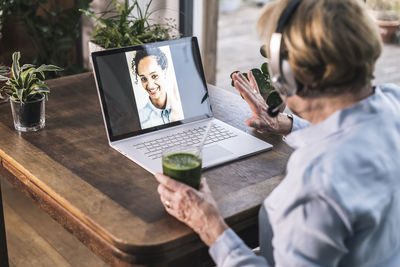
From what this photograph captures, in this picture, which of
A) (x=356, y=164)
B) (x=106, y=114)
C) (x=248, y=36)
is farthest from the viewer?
(x=248, y=36)

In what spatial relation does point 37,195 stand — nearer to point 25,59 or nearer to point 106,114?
point 106,114

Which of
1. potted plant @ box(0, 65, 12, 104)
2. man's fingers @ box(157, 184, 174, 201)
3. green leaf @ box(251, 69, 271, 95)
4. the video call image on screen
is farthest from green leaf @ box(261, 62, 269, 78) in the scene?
potted plant @ box(0, 65, 12, 104)

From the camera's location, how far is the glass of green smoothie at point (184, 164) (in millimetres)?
1160

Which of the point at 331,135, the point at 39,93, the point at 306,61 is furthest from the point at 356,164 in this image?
the point at 39,93

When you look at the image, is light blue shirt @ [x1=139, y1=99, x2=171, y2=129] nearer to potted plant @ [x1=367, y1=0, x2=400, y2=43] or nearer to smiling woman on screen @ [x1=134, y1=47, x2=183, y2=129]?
smiling woman on screen @ [x1=134, y1=47, x2=183, y2=129]

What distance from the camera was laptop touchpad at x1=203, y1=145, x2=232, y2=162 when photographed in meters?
1.40

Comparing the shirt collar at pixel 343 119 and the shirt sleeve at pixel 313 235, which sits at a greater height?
the shirt collar at pixel 343 119

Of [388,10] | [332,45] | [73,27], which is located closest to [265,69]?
[332,45]

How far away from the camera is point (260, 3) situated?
7.17 metres

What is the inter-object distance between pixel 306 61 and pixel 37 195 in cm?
80

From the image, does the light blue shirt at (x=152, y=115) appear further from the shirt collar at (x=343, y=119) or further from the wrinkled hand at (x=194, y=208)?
the shirt collar at (x=343, y=119)

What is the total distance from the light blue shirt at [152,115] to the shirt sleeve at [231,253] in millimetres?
563

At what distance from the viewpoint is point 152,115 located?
1545 millimetres

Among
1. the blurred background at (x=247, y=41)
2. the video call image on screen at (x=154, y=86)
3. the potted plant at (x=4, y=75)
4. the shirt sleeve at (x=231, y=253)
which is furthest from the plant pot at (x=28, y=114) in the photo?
the blurred background at (x=247, y=41)
